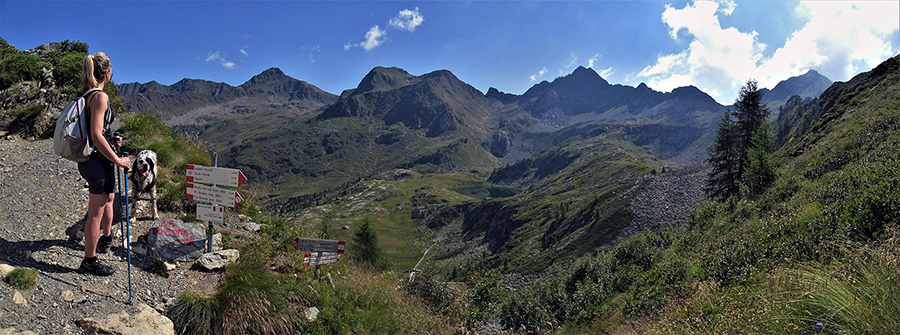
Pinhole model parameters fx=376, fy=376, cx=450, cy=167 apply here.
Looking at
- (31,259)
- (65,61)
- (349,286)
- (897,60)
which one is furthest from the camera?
(897,60)

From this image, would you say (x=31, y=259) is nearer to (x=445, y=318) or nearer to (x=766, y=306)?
(x=445, y=318)

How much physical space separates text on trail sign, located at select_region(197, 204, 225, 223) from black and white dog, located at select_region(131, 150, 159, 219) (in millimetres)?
1860

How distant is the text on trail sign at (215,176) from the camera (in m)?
8.53

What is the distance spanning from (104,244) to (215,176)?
7.55ft

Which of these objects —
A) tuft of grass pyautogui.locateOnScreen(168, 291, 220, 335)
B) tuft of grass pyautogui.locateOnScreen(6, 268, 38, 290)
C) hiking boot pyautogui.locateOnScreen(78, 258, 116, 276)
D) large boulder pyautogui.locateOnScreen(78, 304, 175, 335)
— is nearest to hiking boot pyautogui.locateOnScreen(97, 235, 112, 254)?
hiking boot pyautogui.locateOnScreen(78, 258, 116, 276)

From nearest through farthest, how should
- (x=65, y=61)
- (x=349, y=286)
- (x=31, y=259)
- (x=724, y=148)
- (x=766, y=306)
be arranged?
(x=766, y=306) → (x=31, y=259) → (x=349, y=286) → (x=65, y=61) → (x=724, y=148)

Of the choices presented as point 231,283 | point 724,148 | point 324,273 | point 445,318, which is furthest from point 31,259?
point 724,148

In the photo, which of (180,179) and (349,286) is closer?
(349,286)

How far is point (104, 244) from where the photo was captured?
292 inches

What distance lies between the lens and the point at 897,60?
54.6 meters

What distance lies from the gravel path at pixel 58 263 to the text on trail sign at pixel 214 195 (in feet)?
4.93

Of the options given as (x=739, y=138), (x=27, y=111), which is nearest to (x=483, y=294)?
(x=27, y=111)

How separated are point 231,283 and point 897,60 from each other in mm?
85800

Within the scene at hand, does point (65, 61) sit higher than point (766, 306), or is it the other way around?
point (65, 61)
